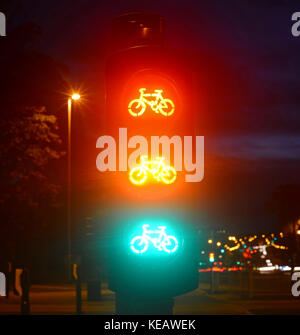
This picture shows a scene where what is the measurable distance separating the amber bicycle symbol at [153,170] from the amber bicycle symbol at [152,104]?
343mm

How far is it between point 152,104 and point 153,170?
44 centimetres

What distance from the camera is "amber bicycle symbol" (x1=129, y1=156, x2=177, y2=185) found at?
5160mm

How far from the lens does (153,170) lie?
5191 mm

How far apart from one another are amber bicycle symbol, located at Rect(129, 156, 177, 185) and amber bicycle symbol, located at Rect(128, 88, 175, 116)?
343 millimetres

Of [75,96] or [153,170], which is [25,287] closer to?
[153,170]

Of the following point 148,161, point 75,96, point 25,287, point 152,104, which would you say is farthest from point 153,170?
point 75,96

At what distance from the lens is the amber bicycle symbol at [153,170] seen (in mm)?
5160

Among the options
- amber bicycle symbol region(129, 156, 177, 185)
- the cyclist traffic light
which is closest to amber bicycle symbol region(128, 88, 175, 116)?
the cyclist traffic light

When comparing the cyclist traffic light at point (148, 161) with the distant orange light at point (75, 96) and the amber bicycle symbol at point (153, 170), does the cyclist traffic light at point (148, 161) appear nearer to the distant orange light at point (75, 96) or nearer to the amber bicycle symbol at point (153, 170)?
the amber bicycle symbol at point (153, 170)

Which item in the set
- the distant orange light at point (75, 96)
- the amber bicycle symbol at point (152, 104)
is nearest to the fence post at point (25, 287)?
the amber bicycle symbol at point (152, 104)

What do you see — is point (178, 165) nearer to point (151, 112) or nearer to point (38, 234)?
point (151, 112)

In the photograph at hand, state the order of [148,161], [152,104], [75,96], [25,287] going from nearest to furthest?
[148,161] < [152,104] < [25,287] < [75,96]
